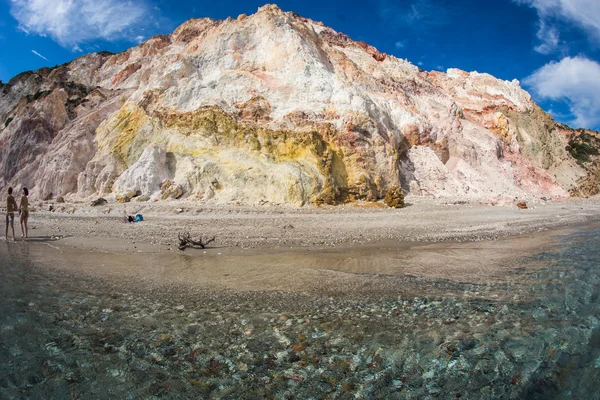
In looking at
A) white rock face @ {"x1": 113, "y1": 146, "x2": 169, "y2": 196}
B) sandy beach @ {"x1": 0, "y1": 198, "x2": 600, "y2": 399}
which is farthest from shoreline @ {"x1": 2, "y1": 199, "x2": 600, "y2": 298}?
white rock face @ {"x1": 113, "y1": 146, "x2": 169, "y2": 196}

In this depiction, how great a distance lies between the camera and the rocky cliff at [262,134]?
20953mm

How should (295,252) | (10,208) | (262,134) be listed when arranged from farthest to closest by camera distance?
(262,134) < (10,208) < (295,252)

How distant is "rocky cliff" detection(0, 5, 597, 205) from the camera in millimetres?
20953

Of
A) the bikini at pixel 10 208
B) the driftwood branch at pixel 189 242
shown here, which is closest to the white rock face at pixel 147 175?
the bikini at pixel 10 208

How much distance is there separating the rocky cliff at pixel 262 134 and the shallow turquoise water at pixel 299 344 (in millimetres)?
14361

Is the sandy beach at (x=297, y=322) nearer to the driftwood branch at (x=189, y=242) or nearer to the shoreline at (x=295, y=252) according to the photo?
the shoreline at (x=295, y=252)

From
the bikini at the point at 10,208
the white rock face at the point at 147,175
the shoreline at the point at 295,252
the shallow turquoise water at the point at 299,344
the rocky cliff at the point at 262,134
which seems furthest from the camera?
the rocky cliff at the point at 262,134

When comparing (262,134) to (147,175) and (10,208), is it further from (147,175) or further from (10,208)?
(10,208)

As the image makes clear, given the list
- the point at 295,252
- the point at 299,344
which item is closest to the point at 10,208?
the point at 295,252

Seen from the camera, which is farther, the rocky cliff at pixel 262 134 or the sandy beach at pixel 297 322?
the rocky cliff at pixel 262 134

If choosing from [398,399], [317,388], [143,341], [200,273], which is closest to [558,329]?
[398,399]

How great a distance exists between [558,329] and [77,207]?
2233 centimetres

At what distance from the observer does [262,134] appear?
866 inches

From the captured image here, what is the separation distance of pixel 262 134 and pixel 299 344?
1931 cm
